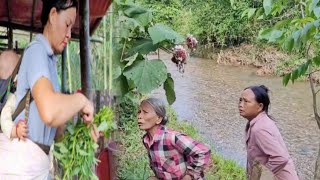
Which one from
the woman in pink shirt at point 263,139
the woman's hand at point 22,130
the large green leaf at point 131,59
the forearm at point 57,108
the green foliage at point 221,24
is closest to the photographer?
the forearm at point 57,108

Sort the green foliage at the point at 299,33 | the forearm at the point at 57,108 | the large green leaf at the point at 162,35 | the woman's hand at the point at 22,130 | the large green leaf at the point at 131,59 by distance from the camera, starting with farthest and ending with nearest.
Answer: the large green leaf at the point at 131,59 < the large green leaf at the point at 162,35 < the green foliage at the point at 299,33 < the woman's hand at the point at 22,130 < the forearm at the point at 57,108

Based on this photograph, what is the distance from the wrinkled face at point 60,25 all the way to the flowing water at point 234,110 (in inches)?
229

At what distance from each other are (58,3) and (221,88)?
1165 cm

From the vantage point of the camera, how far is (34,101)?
4.67 ft

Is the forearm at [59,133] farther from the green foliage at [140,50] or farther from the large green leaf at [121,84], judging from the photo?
the large green leaf at [121,84]

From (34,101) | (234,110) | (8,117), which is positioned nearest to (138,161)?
(8,117)

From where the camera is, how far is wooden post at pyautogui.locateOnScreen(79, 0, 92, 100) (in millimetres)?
1811

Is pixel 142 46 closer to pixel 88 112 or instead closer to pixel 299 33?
pixel 299 33

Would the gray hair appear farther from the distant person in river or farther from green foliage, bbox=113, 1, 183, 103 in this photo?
green foliage, bbox=113, 1, 183, 103

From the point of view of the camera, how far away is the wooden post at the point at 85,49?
5.94ft

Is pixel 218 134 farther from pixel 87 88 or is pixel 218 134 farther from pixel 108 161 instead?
pixel 87 88

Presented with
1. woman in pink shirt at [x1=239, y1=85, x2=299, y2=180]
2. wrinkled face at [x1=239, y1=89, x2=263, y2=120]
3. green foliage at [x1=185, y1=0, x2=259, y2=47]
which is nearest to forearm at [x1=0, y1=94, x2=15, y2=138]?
woman in pink shirt at [x1=239, y1=85, x2=299, y2=180]

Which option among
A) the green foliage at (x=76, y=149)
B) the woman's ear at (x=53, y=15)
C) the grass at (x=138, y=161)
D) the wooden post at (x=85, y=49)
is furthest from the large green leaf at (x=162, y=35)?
the grass at (x=138, y=161)

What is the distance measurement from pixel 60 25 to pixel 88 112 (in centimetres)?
29
